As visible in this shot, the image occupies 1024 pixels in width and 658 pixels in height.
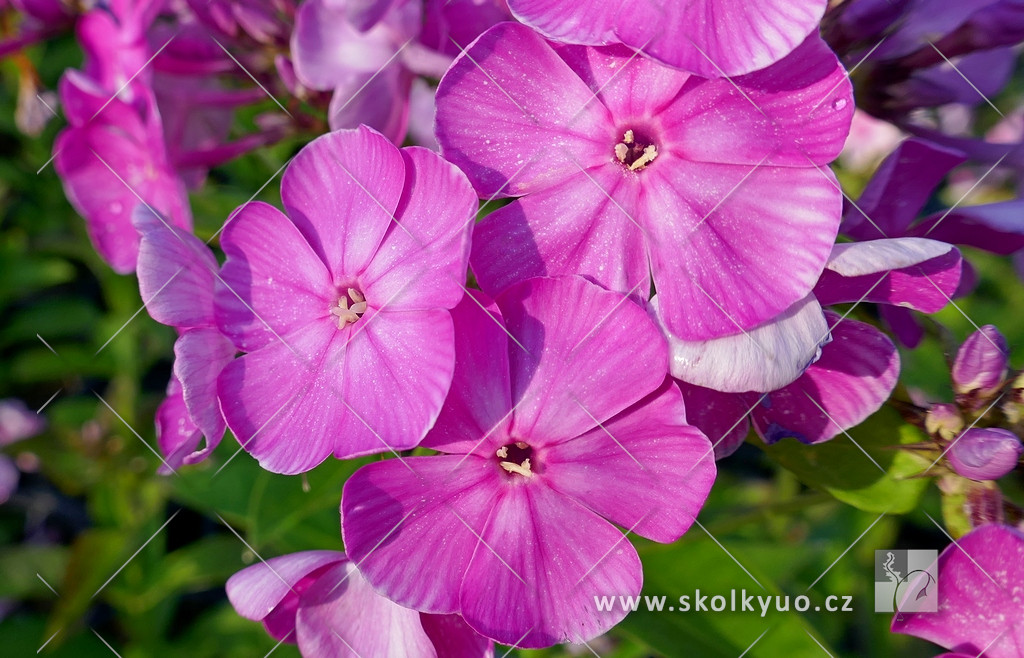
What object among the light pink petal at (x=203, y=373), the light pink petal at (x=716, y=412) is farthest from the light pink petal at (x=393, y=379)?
the light pink petal at (x=716, y=412)

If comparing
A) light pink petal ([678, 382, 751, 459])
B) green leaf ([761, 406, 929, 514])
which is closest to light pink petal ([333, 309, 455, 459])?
light pink petal ([678, 382, 751, 459])

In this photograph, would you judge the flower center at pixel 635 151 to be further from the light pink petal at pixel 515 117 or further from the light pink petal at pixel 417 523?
the light pink petal at pixel 417 523

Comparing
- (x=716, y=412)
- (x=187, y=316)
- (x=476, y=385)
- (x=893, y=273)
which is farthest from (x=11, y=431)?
(x=893, y=273)

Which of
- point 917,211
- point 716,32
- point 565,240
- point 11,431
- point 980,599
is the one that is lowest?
point 11,431

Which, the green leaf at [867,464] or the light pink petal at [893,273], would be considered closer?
the light pink petal at [893,273]

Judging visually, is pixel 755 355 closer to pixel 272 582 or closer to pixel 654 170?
pixel 654 170

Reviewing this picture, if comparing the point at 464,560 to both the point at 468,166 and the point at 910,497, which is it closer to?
the point at 468,166
